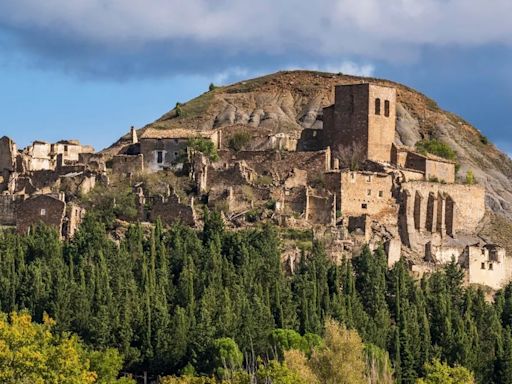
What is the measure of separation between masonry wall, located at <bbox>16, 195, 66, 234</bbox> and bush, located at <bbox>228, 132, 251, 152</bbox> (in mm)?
11794

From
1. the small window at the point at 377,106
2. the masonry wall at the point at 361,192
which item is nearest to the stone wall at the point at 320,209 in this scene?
the masonry wall at the point at 361,192

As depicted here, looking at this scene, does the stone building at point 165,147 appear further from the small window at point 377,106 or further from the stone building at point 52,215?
the small window at point 377,106

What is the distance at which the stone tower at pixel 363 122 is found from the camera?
9225cm

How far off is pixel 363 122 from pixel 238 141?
7164 mm

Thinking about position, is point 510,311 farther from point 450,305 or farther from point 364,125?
point 364,125

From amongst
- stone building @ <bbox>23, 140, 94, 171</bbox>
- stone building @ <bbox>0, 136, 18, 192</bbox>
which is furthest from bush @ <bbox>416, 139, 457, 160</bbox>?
stone building @ <bbox>0, 136, 18, 192</bbox>

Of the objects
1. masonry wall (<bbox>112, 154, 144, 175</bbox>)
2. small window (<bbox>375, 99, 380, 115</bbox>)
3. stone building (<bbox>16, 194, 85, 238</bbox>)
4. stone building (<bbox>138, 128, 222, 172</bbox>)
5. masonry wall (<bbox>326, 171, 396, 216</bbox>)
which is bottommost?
stone building (<bbox>16, 194, 85, 238</bbox>)

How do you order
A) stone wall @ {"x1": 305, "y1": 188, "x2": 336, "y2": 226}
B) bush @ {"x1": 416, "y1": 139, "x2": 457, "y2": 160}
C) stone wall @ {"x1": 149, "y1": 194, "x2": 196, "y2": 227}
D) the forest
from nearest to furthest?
the forest, stone wall @ {"x1": 149, "y1": 194, "x2": 196, "y2": 227}, stone wall @ {"x1": 305, "y1": 188, "x2": 336, "y2": 226}, bush @ {"x1": 416, "y1": 139, "x2": 457, "y2": 160}

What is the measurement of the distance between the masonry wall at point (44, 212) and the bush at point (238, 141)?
11.8 meters

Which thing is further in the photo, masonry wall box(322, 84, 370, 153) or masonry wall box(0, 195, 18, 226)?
masonry wall box(322, 84, 370, 153)

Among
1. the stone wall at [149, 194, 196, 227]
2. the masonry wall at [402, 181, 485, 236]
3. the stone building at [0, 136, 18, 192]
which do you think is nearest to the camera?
the stone wall at [149, 194, 196, 227]

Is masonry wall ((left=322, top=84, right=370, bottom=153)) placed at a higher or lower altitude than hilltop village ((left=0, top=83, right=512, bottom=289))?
higher

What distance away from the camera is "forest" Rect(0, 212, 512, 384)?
7475cm

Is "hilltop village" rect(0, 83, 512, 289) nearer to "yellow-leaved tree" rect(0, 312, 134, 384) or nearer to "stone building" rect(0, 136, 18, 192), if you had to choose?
"stone building" rect(0, 136, 18, 192)
